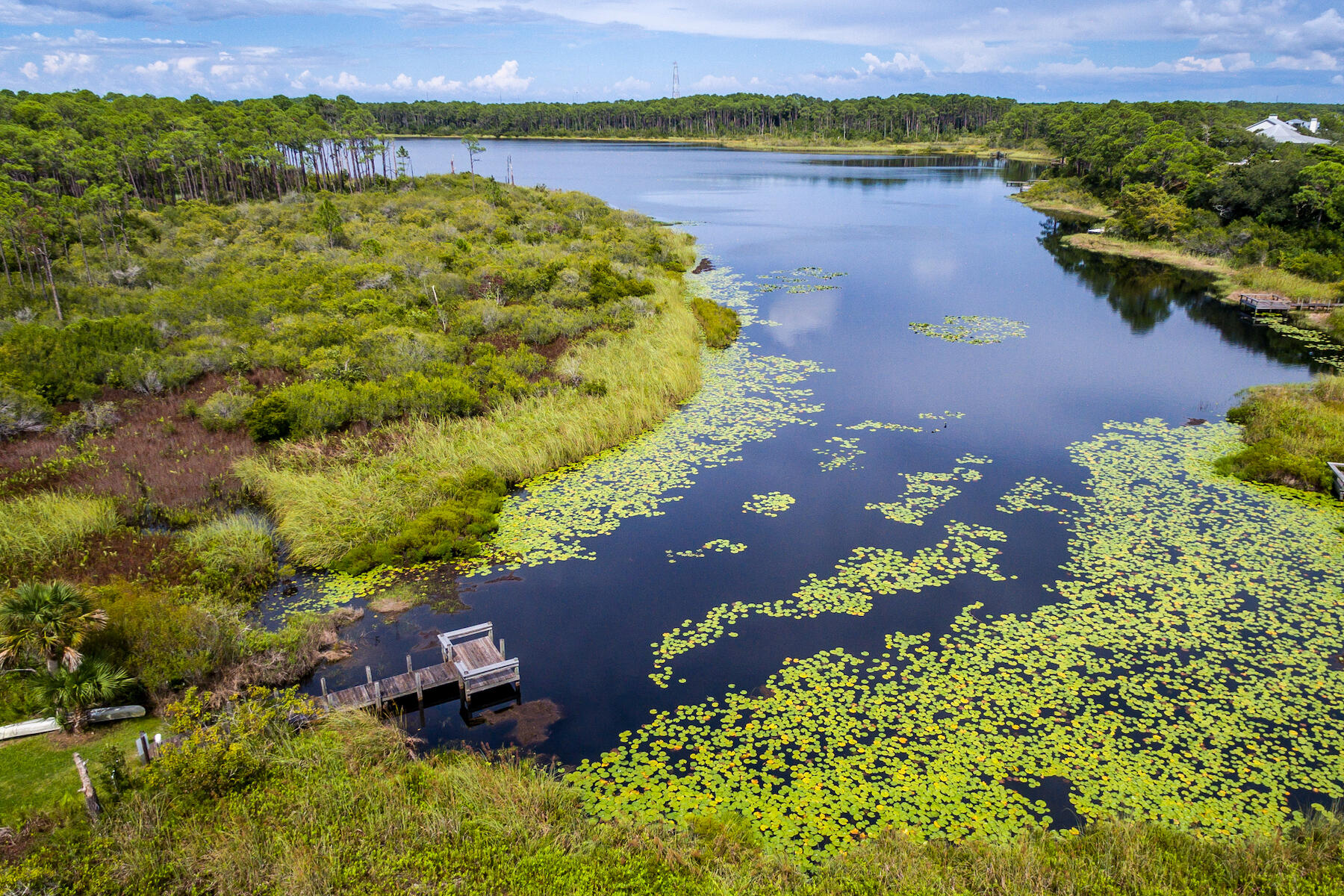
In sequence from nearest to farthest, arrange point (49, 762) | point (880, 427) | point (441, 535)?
point (49, 762) < point (441, 535) < point (880, 427)

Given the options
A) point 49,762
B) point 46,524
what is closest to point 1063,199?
point 46,524

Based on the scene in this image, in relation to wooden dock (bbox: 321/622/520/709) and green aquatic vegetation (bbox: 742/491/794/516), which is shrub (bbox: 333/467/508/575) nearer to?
wooden dock (bbox: 321/622/520/709)

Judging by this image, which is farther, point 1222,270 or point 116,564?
point 1222,270

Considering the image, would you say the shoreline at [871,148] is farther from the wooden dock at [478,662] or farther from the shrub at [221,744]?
the shrub at [221,744]

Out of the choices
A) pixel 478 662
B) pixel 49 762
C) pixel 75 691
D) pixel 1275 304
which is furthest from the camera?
pixel 1275 304

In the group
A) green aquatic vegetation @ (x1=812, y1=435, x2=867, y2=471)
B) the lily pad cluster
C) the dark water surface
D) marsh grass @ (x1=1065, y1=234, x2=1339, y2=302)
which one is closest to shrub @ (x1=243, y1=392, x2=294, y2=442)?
the lily pad cluster

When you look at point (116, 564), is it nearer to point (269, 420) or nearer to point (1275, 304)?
point (269, 420)

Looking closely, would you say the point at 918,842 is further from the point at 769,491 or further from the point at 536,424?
the point at 536,424
